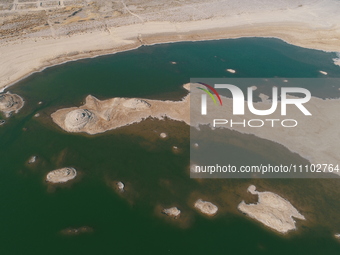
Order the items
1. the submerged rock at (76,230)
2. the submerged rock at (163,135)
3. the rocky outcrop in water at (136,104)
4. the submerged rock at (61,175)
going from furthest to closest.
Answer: the rocky outcrop in water at (136,104), the submerged rock at (163,135), the submerged rock at (61,175), the submerged rock at (76,230)

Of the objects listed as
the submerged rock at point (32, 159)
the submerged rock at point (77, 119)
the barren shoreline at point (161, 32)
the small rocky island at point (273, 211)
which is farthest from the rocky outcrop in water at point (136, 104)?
the small rocky island at point (273, 211)

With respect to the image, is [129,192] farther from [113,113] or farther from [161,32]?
[161,32]

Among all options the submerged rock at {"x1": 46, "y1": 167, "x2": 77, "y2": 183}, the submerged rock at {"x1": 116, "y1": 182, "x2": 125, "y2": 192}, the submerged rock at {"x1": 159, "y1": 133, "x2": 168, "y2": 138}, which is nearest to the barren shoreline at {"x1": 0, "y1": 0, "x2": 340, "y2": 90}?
the submerged rock at {"x1": 46, "y1": 167, "x2": 77, "y2": 183}

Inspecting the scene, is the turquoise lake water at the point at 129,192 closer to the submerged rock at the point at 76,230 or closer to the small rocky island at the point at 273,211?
the submerged rock at the point at 76,230

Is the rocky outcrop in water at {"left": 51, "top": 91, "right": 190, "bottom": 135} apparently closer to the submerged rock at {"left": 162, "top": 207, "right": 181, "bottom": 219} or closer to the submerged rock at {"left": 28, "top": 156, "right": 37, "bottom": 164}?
the submerged rock at {"left": 28, "top": 156, "right": 37, "bottom": 164}

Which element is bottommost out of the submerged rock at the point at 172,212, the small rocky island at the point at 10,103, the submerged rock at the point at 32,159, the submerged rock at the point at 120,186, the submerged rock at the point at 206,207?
the submerged rock at the point at 206,207
